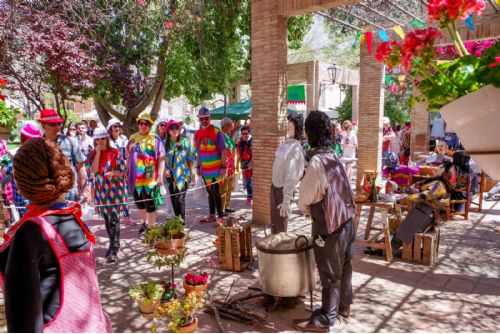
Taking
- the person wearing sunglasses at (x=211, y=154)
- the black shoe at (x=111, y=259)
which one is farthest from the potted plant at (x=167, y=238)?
the person wearing sunglasses at (x=211, y=154)

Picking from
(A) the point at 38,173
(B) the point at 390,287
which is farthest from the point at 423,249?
(A) the point at 38,173

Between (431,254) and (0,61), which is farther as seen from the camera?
(0,61)

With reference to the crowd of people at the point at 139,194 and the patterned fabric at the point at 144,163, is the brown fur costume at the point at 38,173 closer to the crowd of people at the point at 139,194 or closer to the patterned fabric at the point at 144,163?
the crowd of people at the point at 139,194

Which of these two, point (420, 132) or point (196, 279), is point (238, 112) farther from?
point (196, 279)

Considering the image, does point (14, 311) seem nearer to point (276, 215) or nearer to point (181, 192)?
point (276, 215)

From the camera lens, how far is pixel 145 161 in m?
5.95

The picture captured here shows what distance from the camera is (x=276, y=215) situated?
17.0 feet

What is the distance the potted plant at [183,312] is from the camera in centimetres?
333

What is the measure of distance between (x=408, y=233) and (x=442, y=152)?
355 cm

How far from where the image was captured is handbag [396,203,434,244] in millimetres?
5516

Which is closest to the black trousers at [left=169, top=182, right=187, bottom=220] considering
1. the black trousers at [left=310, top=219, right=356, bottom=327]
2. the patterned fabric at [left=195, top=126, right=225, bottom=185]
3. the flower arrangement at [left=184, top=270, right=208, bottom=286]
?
the patterned fabric at [left=195, top=126, right=225, bottom=185]

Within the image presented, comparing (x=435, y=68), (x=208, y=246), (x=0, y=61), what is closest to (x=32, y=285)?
(x=435, y=68)

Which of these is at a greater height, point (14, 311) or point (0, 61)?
point (0, 61)

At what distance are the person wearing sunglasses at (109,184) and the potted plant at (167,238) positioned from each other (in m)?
1.59
